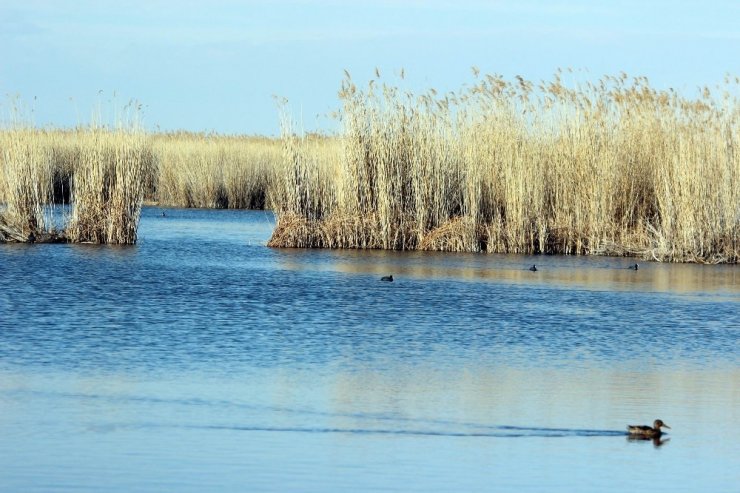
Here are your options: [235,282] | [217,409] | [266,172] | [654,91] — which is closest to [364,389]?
[217,409]

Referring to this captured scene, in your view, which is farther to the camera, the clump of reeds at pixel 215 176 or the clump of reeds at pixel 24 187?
the clump of reeds at pixel 215 176

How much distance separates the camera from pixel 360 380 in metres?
9.38

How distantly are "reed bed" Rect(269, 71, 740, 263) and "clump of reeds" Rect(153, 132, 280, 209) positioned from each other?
12.4 meters

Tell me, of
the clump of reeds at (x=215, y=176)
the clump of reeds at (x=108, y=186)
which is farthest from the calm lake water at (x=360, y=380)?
the clump of reeds at (x=215, y=176)

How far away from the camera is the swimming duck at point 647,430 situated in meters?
7.53

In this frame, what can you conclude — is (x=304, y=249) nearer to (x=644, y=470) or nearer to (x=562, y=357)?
(x=562, y=357)

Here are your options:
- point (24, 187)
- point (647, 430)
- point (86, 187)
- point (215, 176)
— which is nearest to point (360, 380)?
point (647, 430)

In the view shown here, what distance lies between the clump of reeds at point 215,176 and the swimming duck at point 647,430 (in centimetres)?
2608

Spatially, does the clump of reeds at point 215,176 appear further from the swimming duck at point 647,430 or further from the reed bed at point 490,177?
the swimming duck at point 647,430

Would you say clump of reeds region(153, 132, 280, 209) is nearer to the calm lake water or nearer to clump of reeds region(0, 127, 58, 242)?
clump of reeds region(0, 127, 58, 242)

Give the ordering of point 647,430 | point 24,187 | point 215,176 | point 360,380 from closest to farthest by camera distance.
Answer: point 647,430 → point 360,380 → point 24,187 → point 215,176

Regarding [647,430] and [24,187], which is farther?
[24,187]

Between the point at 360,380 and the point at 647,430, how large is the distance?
252cm

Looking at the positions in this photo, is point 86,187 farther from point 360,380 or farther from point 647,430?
point 647,430
